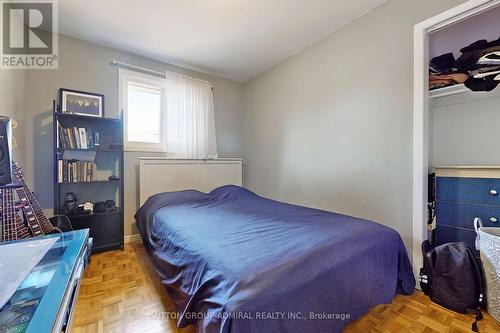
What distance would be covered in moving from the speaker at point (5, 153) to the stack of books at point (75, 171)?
1578 mm

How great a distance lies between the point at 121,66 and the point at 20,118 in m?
1.18

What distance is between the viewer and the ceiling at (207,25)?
198cm

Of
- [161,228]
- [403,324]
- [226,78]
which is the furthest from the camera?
[226,78]

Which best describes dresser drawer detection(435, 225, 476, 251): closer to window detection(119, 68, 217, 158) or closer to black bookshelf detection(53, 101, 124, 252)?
window detection(119, 68, 217, 158)

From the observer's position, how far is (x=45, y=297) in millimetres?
692

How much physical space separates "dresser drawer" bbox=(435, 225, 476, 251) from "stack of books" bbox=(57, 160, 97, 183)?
12.1 feet

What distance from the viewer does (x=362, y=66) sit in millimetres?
2125

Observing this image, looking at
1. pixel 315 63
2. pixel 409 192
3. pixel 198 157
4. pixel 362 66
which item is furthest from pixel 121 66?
pixel 409 192

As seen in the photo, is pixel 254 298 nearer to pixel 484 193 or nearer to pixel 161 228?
pixel 161 228

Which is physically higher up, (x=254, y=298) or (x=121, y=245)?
(x=254, y=298)

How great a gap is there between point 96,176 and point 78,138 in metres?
0.47

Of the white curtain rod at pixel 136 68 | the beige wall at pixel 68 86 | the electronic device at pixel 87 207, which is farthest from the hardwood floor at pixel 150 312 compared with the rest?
the white curtain rod at pixel 136 68

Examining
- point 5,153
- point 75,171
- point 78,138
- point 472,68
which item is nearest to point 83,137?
point 78,138

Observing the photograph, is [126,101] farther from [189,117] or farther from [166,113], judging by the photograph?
[189,117]
